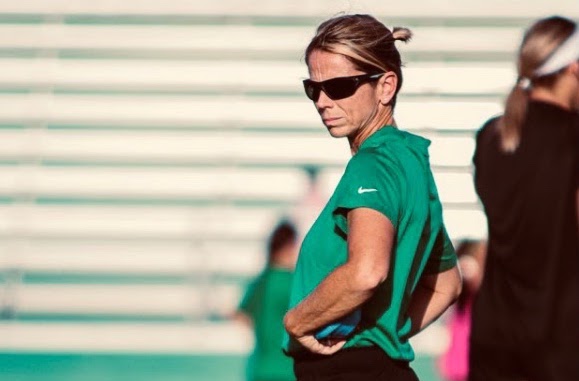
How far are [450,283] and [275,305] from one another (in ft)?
11.7

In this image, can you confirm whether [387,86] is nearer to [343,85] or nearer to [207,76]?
[343,85]

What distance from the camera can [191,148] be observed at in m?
13.9

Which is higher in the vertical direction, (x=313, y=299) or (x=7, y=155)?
(x=313, y=299)

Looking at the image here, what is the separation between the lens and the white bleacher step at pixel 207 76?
Answer: 13.9 metres

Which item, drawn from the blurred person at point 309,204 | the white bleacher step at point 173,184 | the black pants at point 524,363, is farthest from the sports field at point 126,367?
the black pants at point 524,363

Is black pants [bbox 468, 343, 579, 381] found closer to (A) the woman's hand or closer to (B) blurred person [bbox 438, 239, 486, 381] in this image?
(A) the woman's hand

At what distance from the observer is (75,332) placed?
1230 cm

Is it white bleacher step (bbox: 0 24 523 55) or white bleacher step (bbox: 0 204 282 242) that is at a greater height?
white bleacher step (bbox: 0 24 523 55)

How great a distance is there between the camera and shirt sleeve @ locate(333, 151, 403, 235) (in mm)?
3189

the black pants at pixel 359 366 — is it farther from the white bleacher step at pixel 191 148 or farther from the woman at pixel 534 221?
the white bleacher step at pixel 191 148

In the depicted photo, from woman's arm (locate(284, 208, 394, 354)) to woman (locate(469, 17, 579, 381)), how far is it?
0.53 m

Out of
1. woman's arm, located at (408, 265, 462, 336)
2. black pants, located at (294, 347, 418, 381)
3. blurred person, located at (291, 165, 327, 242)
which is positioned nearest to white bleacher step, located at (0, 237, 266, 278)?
blurred person, located at (291, 165, 327, 242)

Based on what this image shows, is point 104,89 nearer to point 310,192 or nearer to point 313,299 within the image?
point 310,192

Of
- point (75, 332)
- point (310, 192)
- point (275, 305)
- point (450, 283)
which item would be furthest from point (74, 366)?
point (450, 283)
